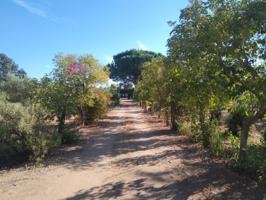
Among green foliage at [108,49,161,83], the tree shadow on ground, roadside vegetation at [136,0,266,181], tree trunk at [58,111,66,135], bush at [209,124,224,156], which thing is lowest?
the tree shadow on ground

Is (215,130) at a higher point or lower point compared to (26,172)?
higher

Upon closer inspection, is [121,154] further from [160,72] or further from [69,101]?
[160,72]

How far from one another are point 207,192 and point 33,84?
12.4 meters

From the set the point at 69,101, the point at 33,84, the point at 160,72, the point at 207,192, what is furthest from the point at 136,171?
the point at 160,72

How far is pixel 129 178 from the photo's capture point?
1034 cm

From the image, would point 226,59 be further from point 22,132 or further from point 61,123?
point 61,123

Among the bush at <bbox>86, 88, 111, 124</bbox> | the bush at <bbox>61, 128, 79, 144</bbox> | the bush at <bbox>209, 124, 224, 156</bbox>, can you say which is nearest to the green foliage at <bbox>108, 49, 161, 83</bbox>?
the bush at <bbox>86, 88, 111, 124</bbox>

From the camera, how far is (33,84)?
18719 mm

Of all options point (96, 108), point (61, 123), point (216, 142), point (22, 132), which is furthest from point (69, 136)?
point (96, 108)

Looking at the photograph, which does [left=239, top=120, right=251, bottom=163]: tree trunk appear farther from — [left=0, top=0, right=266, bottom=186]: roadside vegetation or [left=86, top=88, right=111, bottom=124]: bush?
[left=86, top=88, right=111, bottom=124]: bush

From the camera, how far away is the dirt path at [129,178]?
28.9 ft

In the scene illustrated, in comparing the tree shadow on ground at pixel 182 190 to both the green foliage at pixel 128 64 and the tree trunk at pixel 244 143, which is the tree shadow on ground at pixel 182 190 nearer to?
the tree trunk at pixel 244 143

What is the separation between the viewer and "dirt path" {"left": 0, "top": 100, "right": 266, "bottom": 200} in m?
8.80

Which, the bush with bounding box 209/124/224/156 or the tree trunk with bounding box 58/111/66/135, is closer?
the bush with bounding box 209/124/224/156
